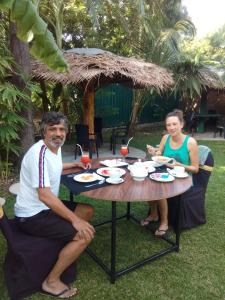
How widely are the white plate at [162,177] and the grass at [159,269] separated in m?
0.92

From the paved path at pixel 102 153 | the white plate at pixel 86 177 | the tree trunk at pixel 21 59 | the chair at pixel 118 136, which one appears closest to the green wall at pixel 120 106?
the chair at pixel 118 136

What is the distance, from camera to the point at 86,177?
3000 mm

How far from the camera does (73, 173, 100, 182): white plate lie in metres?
2.92

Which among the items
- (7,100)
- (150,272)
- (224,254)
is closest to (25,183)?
(150,272)

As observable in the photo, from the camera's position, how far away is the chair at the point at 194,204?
149 inches

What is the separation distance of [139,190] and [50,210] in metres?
0.82

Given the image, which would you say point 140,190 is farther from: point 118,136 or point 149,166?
point 118,136

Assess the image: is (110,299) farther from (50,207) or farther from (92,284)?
(50,207)

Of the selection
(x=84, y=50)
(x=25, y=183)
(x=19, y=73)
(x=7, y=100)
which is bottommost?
(x=25, y=183)

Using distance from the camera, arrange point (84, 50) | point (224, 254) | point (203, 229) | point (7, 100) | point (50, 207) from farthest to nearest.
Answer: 1. point (84, 50)
2. point (7, 100)
3. point (203, 229)
4. point (224, 254)
5. point (50, 207)

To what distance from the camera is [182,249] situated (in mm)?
3420

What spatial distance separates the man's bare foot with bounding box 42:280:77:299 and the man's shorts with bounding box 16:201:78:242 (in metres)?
0.41

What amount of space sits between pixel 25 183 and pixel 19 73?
3.56 m

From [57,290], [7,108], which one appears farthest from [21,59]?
[57,290]
